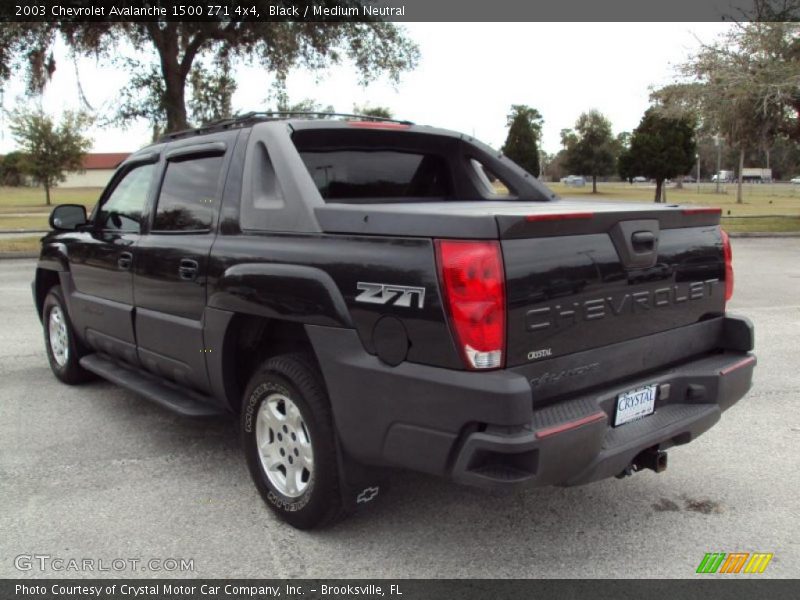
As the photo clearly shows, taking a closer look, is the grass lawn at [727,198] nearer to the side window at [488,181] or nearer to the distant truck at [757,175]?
the side window at [488,181]

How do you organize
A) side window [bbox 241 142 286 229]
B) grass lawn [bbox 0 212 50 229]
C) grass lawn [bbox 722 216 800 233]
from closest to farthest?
side window [bbox 241 142 286 229]
grass lawn [bbox 722 216 800 233]
grass lawn [bbox 0 212 50 229]

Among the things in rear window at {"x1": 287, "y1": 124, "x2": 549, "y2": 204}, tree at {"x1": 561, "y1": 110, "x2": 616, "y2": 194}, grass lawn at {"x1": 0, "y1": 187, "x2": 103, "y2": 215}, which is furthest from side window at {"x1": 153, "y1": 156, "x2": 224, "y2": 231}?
tree at {"x1": 561, "y1": 110, "x2": 616, "y2": 194}

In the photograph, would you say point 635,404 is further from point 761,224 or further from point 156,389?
point 761,224

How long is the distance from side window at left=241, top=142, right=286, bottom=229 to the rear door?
0.29 meters

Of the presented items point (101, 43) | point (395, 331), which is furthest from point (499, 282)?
point (101, 43)

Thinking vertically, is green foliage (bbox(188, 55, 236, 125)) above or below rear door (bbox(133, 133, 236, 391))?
above

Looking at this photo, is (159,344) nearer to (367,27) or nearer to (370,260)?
(370,260)

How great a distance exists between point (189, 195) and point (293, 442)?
172 centimetres

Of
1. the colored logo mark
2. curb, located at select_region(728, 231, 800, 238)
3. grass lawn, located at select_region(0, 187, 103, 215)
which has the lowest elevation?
the colored logo mark

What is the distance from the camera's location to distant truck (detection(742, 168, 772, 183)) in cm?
10764

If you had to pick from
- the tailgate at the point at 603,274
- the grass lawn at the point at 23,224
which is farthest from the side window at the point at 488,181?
the grass lawn at the point at 23,224

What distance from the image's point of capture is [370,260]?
2.86 metres

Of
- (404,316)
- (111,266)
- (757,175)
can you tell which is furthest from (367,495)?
(757,175)

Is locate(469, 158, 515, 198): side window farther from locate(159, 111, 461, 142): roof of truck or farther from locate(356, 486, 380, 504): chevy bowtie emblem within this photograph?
locate(356, 486, 380, 504): chevy bowtie emblem
